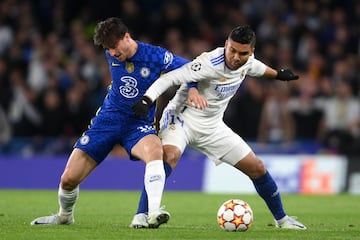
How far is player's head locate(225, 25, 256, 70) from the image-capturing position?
9211mm

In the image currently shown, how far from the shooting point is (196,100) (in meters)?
9.17

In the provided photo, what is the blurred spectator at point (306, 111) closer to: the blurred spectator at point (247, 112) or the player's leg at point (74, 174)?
the blurred spectator at point (247, 112)

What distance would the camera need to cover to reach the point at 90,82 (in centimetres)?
1923

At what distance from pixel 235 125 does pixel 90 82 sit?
3.17m

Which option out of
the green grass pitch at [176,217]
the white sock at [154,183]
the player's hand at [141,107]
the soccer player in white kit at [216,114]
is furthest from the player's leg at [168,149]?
the player's hand at [141,107]

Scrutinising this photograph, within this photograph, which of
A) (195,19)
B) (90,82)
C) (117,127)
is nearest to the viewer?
(117,127)

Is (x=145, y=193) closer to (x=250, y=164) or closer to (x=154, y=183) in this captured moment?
(x=154, y=183)

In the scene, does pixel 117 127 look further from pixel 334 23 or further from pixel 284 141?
pixel 334 23

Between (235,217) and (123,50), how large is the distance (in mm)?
1982

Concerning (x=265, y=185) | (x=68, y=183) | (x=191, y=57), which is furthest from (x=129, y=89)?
(x=191, y=57)

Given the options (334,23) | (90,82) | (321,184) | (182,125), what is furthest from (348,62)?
(182,125)

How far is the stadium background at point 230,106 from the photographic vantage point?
18.2 meters

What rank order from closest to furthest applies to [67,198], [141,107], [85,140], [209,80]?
[141,107]
[85,140]
[67,198]
[209,80]

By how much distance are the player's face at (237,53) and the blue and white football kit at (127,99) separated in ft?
1.57
